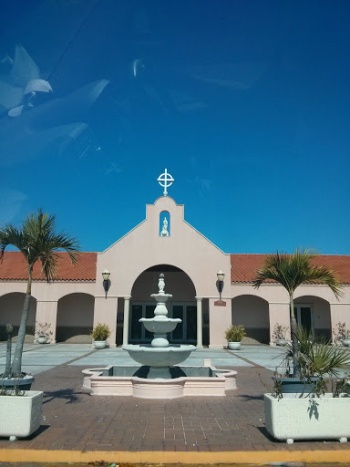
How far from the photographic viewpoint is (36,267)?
27.0 metres

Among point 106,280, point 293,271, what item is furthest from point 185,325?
point 293,271

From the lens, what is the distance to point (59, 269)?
87.6 feet

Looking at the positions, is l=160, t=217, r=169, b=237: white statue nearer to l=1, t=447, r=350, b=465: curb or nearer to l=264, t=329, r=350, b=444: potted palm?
l=264, t=329, r=350, b=444: potted palm

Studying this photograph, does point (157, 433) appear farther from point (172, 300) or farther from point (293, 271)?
point (172, 300)

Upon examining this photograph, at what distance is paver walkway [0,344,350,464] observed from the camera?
5.30 meters

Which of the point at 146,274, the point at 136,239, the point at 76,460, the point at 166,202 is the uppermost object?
the point at 166,202

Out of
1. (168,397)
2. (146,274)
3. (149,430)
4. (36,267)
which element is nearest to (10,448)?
(149,430)

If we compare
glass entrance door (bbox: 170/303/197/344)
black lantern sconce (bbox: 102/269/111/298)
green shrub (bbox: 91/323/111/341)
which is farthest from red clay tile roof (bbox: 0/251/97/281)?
glass entrance door (bbox: 170/303/197/344)

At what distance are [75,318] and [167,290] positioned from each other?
614cm

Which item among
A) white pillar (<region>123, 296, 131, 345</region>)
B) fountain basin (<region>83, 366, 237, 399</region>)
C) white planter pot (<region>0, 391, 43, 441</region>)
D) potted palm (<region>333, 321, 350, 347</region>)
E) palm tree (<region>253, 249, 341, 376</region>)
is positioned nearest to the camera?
white planter pot (<region>0, 391, 43, 441</region>)

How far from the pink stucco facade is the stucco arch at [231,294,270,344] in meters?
0.06

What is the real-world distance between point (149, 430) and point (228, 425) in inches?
53.3

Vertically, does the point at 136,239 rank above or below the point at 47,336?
above

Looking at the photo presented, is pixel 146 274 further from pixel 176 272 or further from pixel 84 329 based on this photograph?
pixel 84 329
